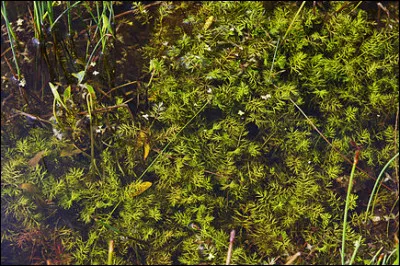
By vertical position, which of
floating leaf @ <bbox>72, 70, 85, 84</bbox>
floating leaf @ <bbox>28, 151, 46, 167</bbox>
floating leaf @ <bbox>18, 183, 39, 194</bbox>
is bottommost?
floating leaf @ <bbox>18, 183, 39, 194</bbox>

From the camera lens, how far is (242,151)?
2498 millimetres

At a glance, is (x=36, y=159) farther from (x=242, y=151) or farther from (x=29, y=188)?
(x=242, y=151)

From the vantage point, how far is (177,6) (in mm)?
2746

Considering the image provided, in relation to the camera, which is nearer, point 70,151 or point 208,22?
point 70,151

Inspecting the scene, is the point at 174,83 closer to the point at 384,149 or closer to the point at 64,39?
the point at 64,39

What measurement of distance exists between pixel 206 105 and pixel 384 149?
1.08 metres

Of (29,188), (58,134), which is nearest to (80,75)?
(58,134)

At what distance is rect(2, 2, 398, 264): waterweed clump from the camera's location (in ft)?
7.94

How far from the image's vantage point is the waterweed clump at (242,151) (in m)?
2.42

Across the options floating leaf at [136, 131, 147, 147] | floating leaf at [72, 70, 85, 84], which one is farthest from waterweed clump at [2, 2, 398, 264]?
floating leaf at [72, 70, 85, 84]

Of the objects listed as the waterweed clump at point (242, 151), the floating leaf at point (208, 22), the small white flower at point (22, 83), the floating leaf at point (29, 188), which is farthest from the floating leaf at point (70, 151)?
the floating leaf at point (208, 22)

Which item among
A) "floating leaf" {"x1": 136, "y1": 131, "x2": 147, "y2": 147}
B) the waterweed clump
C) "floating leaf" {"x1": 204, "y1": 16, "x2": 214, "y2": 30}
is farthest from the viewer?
"floating leaf" {"x1": 204, "y1": 16, "x2": 214, "y2": 30}

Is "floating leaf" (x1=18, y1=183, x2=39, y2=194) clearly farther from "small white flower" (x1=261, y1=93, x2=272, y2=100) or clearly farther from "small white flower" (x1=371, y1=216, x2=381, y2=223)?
"small white flower" (x1=371, y1=216, x2=381, y2=223)

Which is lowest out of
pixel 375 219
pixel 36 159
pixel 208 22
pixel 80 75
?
pixel 375 219
